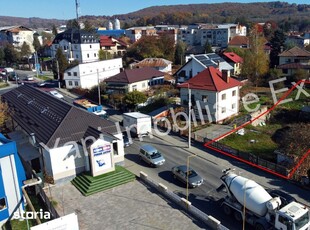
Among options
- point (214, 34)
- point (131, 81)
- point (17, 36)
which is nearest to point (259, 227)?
point (131, 81)

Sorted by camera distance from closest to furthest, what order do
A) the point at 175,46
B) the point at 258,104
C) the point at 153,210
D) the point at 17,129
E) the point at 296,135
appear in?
the point at 153,210
the point at 296,135
the point at 17,129
the point at 258,104
the point at 175,46

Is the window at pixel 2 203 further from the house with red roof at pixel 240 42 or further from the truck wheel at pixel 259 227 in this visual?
the house with red roof at pixel 240 42

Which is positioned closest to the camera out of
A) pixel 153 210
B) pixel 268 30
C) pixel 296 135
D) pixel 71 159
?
pixel 153 210

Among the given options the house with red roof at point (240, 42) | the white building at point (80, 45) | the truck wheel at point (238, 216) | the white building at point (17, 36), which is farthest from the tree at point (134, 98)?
the white building at point (17, 36)

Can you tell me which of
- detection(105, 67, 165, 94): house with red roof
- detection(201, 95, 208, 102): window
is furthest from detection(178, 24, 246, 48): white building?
detection(201, 95, 208, 102): window

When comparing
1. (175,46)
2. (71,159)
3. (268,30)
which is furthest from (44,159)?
(268,30)

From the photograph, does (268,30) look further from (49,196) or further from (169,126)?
(49,196)

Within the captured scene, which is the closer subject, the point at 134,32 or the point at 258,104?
the point at 258,104
